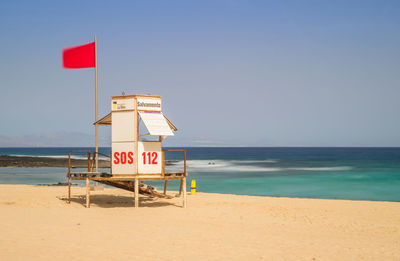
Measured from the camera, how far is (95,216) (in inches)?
607

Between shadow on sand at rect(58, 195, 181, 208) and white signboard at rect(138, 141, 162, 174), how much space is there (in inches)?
82.4

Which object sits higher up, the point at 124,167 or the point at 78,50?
the point at 78,50

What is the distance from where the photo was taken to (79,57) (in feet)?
74.7

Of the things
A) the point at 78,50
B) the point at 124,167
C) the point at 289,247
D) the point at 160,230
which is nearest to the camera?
the point at 289,247

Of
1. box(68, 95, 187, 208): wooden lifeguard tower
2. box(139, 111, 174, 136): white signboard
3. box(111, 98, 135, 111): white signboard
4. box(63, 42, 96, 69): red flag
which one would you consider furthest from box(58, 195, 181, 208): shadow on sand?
box(63, 42, 96, 69): red flag

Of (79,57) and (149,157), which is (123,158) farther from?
(79,57)

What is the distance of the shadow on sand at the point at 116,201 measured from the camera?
19172 mm

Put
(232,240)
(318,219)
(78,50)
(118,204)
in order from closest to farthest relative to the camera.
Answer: (232,240)
(318,219)
(118,204)
(78,50)

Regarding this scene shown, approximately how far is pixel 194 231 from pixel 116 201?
858 centimetres

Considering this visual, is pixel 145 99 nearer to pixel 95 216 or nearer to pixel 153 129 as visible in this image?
pixel 153 129

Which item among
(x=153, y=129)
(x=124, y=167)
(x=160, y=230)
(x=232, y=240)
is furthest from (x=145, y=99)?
(x=232, y=240)

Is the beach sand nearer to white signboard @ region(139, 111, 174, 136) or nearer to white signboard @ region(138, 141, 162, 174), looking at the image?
white signboard @ region(138, 141, 162, 174)

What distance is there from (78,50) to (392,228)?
1664cm

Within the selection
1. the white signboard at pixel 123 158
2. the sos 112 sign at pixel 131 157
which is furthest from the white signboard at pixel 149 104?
the sos 112 sign at pixel 131 157
